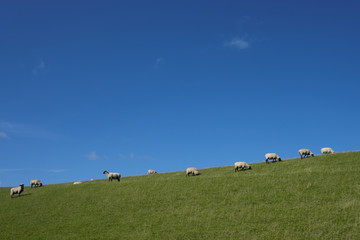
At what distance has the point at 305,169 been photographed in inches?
1312

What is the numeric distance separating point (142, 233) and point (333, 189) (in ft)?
60.4

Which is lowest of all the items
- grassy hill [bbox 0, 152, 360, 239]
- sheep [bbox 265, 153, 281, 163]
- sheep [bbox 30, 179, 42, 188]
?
grassy hill [bbox 0, 152, 360, 239]

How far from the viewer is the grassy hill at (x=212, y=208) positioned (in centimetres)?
2000

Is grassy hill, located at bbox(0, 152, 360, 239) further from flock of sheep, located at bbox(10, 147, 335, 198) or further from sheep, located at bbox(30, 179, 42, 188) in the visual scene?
sheep, located at bbox(30, 179, 42, 188)

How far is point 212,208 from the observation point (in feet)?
81.5

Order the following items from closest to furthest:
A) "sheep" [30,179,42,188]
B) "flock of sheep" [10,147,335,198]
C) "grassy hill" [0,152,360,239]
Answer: "grassy hill" [0,152,360,239] < "flock of sheep" [10,147,335,198] < "sheep" [30,179,42,188]

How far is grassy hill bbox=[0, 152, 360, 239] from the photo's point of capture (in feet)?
65.6

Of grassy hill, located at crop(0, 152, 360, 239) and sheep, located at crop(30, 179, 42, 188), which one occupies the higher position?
sheep, located at crop(30, 179, 42, 188)

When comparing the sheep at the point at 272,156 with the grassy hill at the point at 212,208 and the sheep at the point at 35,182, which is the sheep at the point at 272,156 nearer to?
the grassy hill at the point at 212,208

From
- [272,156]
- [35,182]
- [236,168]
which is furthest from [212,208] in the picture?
[35,182]

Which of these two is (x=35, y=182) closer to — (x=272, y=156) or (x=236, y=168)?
(x=236, y=168)

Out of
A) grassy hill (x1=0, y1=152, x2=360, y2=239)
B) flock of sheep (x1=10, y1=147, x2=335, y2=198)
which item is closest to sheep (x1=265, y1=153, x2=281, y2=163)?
flock of sheep (x1=10, y1=147, x2=335, y2=198)

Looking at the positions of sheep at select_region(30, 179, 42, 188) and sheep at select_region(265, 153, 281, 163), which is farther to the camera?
sheep at select_region(30, 179, 42, 188)

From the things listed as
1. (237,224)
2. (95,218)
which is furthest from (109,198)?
(237,224)
